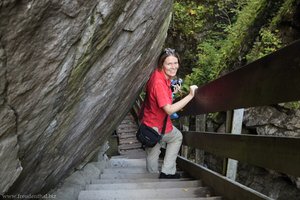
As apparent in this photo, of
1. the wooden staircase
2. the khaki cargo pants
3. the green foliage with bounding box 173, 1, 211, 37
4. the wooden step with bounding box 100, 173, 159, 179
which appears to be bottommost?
the wooden step with bounding box 100, 173, 159, 179

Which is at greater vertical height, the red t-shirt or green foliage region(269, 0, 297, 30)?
green foliage region(269, 0, 297, 30)

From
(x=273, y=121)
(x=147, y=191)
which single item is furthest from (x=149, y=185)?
(x=273, y=121)

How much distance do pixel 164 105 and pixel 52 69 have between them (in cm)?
291

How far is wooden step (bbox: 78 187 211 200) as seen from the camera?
373 cm

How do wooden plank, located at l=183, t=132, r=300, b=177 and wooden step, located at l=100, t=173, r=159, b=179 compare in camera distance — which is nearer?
wooden plank, located at l=183, t=132, r=300, b=177

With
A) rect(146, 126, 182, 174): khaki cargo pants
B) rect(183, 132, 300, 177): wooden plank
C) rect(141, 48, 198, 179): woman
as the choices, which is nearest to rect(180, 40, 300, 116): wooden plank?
rect(183, 132, 300, 177): wooden plank

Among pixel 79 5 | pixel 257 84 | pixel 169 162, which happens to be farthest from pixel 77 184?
pixel 79 5

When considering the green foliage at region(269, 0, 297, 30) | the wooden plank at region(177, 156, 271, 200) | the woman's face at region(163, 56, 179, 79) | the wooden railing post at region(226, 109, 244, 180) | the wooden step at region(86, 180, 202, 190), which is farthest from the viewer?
the green foliage at region(269, 0, 297, 30)

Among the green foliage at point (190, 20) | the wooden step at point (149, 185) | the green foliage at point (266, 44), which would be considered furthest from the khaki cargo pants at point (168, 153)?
the green foliage at point (190, 20)

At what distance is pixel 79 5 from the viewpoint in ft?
5.43

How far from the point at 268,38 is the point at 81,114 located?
625 centimetres

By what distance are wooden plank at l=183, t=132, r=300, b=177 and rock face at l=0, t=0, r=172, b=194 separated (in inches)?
46.0

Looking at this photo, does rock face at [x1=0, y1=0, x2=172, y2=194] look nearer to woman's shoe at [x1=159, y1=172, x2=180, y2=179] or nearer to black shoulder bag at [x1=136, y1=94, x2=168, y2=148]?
black shoulder bag at [x1=136, y1=94, x2=168, y2=148]

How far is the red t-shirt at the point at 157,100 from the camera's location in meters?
4.64
